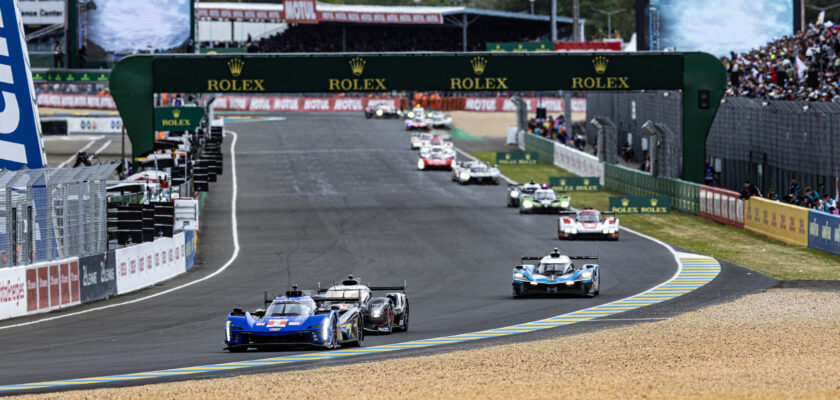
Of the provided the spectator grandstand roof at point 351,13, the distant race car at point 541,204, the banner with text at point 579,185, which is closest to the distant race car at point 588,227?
the distant race car at point 541,204

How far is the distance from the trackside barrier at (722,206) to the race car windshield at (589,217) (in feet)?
21.3

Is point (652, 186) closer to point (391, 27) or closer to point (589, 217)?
point (589, 217)

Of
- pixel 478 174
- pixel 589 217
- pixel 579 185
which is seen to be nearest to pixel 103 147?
pixel 478 174

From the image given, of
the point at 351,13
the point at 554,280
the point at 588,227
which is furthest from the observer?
the point at 351,13

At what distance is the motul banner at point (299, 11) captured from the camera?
121125 mm

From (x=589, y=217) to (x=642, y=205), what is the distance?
878 cm

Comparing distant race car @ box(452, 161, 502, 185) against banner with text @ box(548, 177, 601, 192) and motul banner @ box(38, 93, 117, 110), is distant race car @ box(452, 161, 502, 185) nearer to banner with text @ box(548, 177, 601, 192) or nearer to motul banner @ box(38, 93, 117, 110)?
banner with text @ box(548, 177, 601, 192)

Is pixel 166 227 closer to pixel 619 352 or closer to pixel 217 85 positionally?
pixel 217 85

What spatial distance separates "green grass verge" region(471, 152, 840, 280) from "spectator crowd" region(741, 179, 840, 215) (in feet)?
4.58

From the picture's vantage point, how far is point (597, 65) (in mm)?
51062

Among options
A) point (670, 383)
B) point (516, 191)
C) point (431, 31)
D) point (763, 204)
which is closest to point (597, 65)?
point (516, 191)

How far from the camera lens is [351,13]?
12694 centimetres

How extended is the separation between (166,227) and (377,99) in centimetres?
7456

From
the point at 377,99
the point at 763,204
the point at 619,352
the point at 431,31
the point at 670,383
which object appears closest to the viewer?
the point at 670,383
